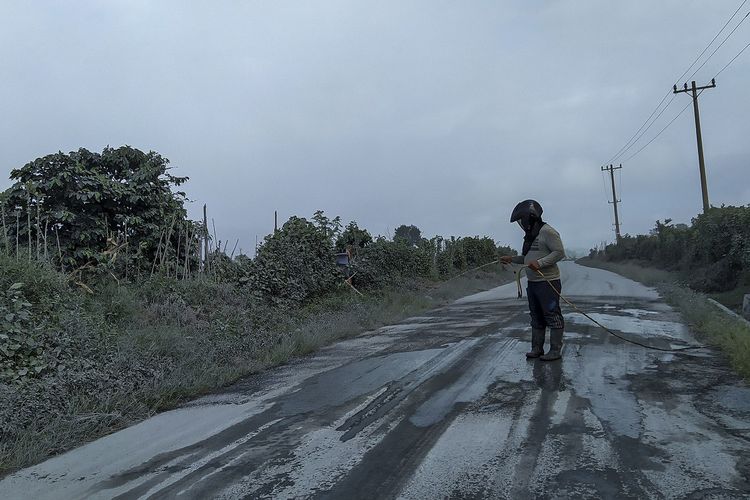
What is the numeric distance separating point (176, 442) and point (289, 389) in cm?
186

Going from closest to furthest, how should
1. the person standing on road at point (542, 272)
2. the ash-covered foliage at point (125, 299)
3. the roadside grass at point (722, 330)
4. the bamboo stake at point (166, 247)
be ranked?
1. the ash-covered foliage at point (125, 299)
2. the roadside grass at point (722, 330)
3. the person standing on road at point (542, 272)
4. the bamboo stake at point (166, 247)

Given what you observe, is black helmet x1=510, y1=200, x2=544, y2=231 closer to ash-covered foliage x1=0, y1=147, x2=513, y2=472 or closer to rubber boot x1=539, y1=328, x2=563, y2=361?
rubber boot x1=539, y1=328, x2=563, y2=361

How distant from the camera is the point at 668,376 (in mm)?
6184

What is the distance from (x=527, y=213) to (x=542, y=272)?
83cm

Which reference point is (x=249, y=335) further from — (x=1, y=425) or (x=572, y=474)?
(x=572, y=474)

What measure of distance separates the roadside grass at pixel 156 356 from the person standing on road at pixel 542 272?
3788 millimetres

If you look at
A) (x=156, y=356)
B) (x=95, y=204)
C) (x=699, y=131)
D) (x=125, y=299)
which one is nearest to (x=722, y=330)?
(x=156, y=356)

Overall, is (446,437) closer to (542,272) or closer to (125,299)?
(542,272)

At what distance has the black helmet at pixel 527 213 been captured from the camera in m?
7.30

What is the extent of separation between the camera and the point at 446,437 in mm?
4430

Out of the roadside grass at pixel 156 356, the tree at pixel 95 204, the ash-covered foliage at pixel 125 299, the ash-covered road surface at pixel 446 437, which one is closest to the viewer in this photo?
the ash-covered road surface at pixel 446 437

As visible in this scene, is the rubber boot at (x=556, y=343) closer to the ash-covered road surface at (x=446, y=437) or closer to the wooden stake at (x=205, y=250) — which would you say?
→ the ash-covered road surface at (x=446, y=437)


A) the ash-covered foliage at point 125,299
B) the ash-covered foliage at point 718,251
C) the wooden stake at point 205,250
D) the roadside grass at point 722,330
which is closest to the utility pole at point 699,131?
the ash-covered foliage at point 718,251

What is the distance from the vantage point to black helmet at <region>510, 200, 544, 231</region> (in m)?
7.30
